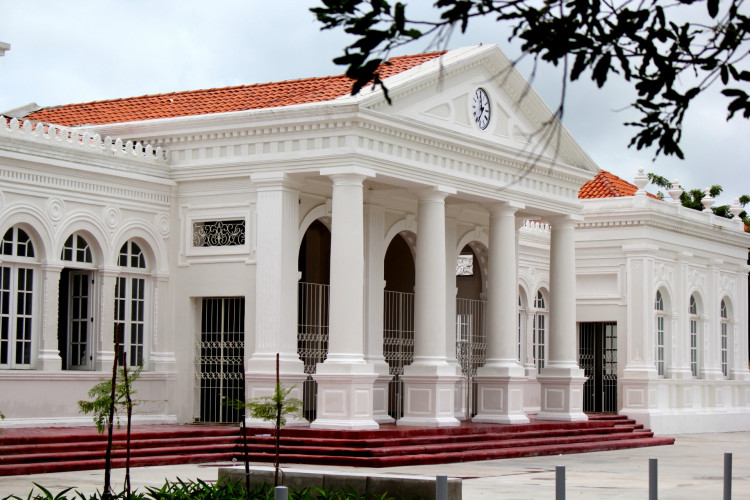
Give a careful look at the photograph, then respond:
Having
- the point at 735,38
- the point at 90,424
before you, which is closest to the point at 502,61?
the point at 90,424

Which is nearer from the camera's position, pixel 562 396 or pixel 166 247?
pixel 166 247

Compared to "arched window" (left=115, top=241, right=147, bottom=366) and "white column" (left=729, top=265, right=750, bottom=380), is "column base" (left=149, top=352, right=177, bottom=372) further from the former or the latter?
"white column" (left=729, top=265, right=750, bottom=380)

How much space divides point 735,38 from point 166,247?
55.7 ft

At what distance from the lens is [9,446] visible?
55.9 feet

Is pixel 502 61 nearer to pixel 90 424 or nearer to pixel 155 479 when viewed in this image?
pixel 90 424

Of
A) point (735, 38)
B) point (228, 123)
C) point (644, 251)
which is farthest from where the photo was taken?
point (644, 251)

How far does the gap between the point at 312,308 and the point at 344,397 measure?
415 centimetres

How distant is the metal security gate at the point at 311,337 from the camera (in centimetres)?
2300

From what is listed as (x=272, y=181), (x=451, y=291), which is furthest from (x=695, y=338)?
(x=272, y=181)

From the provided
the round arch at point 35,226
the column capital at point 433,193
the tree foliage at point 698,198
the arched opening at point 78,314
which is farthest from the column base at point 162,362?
the tree foliage at point 698,198

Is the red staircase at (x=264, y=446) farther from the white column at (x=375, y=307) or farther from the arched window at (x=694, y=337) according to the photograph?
the arched window at (x=694, y=337)

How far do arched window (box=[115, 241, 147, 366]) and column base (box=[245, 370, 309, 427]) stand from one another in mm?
2230

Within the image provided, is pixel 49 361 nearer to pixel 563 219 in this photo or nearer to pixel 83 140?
pixel 83 140

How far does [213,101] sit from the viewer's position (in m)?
23.8
